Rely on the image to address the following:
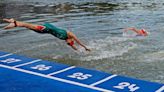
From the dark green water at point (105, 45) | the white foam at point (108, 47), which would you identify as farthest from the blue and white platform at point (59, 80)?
the white foam at point (108, 47)

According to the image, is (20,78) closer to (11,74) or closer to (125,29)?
(11,74)

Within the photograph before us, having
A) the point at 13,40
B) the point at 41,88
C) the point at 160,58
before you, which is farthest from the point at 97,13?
the point at 41,88

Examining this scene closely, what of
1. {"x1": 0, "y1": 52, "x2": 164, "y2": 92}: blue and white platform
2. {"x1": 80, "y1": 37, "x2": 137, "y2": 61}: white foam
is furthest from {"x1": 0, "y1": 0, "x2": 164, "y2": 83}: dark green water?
{"x1": 0, "y1": 52, "x2": 164, "y2": 92}: blue and white platform

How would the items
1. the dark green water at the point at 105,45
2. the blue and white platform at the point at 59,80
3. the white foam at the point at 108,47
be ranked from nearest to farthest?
the blue and white platform at the point at 59,80
the dark green water at the point at 105,45
the white foam at the point at 108,47

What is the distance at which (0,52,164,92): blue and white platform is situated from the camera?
26.9 ft

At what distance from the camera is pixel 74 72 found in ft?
31.5

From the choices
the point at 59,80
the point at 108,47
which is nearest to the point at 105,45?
the point at 108,47

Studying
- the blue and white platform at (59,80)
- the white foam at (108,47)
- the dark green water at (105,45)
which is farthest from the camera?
the white foam at (108,47)

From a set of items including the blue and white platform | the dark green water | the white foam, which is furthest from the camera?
the white foam

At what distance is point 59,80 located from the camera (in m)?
8.92

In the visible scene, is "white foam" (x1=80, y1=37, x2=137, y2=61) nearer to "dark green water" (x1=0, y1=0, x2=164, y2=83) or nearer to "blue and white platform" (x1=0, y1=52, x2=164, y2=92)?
"dark green water" (x1=0, y1=0, x2=164, y2=83)

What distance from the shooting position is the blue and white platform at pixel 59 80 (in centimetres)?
820

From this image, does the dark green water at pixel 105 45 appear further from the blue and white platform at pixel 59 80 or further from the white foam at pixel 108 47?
the blue and white platform at pixel 59 80

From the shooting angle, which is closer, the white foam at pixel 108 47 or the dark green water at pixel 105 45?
the dark green water at pixel 105 45
